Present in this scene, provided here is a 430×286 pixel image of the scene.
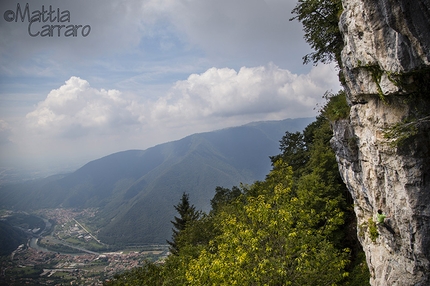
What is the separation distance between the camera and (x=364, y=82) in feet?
35.3

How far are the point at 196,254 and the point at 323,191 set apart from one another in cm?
1395

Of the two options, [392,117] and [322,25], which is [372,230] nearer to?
[392,117]

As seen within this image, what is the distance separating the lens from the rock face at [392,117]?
27.2 feet

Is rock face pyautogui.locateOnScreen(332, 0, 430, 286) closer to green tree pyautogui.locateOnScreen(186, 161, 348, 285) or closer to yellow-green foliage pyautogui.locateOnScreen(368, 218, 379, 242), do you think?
yellow-green foliage pyautogui.locateOnScreen(368, 218, 379, 242)

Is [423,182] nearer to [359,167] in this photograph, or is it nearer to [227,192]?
[359,167]

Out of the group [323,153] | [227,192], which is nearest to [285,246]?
[323,153]

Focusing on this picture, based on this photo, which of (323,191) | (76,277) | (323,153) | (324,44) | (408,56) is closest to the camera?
(408,56)

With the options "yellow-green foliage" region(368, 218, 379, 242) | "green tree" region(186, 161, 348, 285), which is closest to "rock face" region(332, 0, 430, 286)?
"yellow-green foliage" region(368, 218, 379, 242)

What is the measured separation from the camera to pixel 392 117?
10.1m

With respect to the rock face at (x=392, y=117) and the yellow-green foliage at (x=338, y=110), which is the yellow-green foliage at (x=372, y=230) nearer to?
the rock face at (x=392, y=117)

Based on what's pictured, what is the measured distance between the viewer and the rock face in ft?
27.2

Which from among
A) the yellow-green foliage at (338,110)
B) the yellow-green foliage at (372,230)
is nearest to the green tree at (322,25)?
the yellow-green foliage at (338,110)

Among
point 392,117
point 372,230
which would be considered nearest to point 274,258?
point 372,230

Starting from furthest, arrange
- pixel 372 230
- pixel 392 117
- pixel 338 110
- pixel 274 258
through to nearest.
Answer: pixel 338 110 < pixel 372 230 < pixel 274 258 < pixel 392 117
